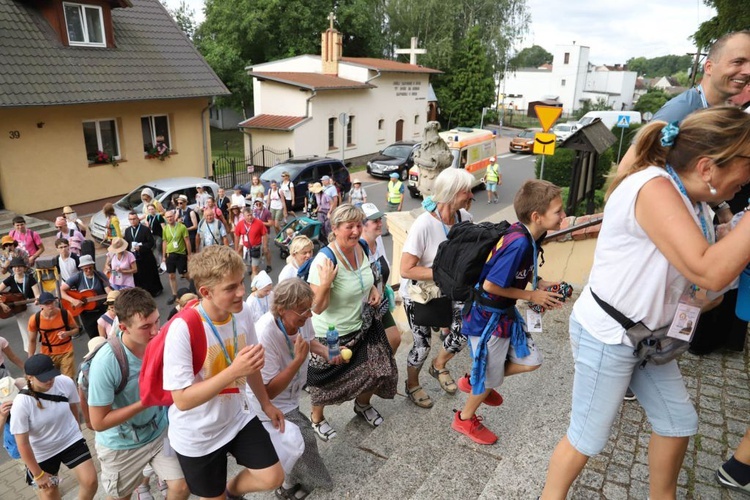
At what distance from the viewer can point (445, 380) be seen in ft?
14.3

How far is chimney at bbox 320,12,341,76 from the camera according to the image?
2595 cm

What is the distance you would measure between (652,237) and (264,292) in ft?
11.6

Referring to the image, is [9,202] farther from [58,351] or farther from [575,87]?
[575,87]

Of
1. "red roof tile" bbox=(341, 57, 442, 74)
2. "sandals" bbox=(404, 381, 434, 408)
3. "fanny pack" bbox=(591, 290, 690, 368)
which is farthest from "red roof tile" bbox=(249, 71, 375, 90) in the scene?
"fanny pack" bbox=(591, 290, 690, 368)

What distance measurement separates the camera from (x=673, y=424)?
221 cm

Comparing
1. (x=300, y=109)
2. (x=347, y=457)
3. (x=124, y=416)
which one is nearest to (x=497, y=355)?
(x=347, y=457)

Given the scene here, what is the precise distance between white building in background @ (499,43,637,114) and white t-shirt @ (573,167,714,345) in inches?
2657

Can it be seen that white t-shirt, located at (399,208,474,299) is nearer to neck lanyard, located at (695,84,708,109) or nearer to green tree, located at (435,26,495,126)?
neck lanyard, located at (695,84,708,109)

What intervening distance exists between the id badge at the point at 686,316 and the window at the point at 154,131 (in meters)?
17.8

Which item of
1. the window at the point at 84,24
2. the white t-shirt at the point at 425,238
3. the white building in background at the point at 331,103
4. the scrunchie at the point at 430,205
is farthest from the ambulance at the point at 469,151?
the white t-shirt at the point at 425,238

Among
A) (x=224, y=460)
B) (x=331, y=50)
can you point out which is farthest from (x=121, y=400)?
(x=331, y=50)

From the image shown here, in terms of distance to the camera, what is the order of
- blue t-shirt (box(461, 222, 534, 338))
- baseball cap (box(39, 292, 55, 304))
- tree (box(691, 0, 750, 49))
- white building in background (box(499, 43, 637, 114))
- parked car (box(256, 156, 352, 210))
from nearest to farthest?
blue t-shirt (box(461, 222, 534, 338)) → baseball cap (box(39, 292, 55, 304)) → tree (box(691, 0, 750, 49)) → parked car (box(256, 156, 352, 210)) → white building in background (box(499, 43, 637, 114))

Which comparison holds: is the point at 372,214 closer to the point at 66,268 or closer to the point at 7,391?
the point at 7,391

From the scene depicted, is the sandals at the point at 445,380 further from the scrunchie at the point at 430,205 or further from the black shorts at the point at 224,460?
the black shorts at the point at 224,460
